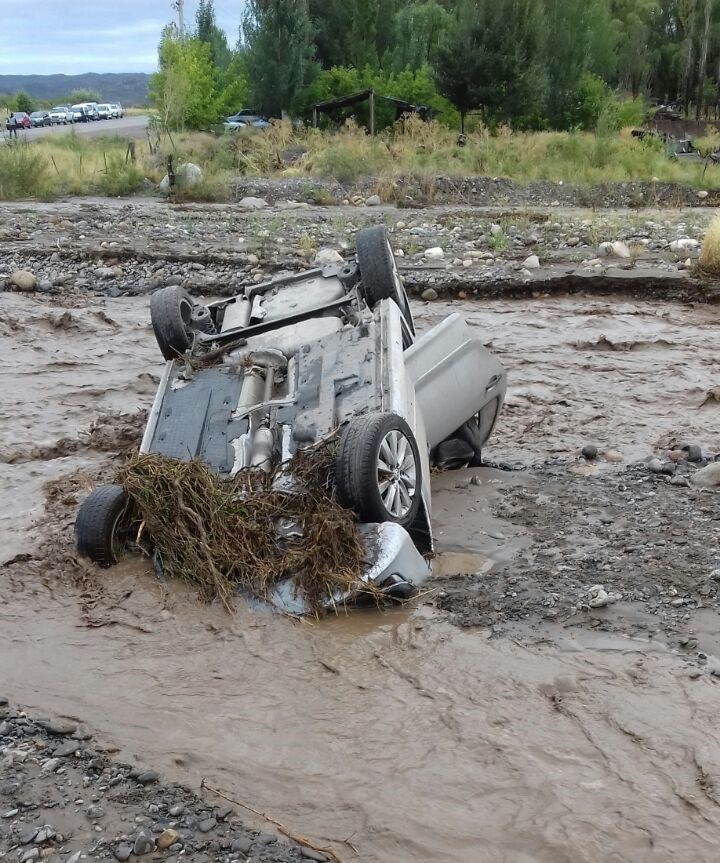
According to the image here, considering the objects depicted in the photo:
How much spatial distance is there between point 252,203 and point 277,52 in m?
20.8

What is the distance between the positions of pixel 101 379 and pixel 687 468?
5442mm

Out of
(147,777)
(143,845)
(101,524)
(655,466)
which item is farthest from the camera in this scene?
(655,466)

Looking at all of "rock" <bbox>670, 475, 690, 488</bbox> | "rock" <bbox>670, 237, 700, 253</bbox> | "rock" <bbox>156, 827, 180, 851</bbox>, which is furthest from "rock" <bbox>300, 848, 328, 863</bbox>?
"rock" <bbox>670, 237, 700, 253</bbox>

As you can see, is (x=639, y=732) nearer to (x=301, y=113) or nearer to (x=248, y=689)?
(x=248, y=689)

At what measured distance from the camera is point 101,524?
511 centimetres

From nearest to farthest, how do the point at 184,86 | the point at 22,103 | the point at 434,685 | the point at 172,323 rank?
the point at 434,685
the point at 172,323
the point at 184,86
the point at 22,103

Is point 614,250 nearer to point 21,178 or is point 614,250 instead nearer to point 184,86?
A: point 21,178

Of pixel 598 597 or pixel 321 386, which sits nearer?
pixel 598 597

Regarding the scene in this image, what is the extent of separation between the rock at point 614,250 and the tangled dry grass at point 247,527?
9598 mm

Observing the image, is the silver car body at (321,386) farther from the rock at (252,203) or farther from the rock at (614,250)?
the rock at (252,203)

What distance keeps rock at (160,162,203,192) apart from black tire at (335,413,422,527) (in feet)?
61.5

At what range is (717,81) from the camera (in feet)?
171

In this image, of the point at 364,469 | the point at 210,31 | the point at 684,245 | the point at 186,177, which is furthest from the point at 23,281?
the point at 210,31

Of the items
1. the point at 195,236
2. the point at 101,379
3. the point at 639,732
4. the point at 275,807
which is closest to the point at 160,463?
the point at 275,807
